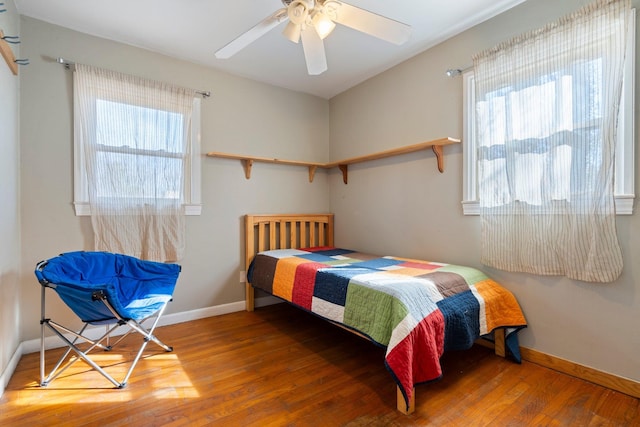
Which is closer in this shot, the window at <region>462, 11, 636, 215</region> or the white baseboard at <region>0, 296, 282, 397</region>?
the window at <region>462, 11, 636, 215</region>

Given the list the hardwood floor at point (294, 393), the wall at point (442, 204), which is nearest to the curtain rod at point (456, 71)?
the wall at point (442, 204)

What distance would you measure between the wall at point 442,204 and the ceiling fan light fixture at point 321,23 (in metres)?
1.29

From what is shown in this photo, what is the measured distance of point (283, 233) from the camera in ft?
11.1

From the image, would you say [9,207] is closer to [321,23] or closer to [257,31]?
[257,31]

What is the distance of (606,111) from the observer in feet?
5.50

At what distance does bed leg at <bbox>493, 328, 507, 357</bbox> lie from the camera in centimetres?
212

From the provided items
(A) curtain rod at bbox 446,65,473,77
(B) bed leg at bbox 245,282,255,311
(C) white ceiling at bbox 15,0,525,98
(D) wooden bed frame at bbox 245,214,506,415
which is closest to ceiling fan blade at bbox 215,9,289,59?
(C) white ceiling at bbox 15,0,525,98

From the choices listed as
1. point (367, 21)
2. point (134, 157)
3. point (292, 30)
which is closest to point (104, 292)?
point (134, 157)

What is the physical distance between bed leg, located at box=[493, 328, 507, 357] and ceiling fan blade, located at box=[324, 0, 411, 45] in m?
2.01

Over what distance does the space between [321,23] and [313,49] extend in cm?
18

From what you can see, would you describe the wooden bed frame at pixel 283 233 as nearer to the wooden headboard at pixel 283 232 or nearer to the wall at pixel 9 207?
the wooden headboard at pixel 283 232

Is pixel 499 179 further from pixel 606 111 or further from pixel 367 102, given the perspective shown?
pixel 367 102

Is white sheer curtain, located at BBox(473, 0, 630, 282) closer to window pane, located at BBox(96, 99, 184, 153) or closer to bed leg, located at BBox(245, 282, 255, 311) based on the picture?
bed leg, located at BBox(245, 282, 255, 311)

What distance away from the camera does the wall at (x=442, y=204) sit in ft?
5.67
